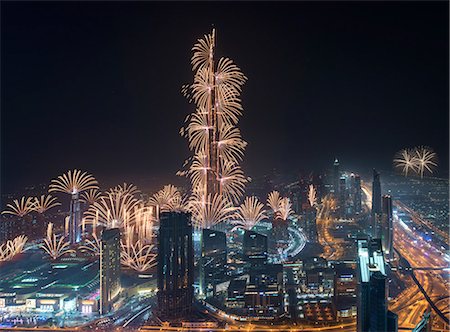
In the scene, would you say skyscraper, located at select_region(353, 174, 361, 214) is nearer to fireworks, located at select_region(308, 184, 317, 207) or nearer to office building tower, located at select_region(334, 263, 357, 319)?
fireworks, located at select_region(308, 184, 317, 207)

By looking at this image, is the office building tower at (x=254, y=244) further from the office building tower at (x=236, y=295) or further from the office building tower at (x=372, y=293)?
the office building tower at (x=372, y=293)

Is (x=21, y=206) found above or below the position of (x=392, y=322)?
above

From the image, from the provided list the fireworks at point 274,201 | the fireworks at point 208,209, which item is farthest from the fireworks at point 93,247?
the fireworks at point 274,201

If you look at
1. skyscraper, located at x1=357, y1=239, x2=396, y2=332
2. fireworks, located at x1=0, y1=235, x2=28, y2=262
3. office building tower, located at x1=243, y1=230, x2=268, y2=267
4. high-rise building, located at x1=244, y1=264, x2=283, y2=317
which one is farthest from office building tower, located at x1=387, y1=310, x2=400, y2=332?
fireworks, located at x1=0, y1=235, x2=28, y2=262

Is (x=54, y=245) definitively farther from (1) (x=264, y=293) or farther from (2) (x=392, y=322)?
(2) (x=392, y=322)

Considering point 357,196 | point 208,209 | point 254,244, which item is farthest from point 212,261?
point 357,196

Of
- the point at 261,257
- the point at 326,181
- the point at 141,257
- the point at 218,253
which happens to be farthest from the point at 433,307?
the point at 326,181
